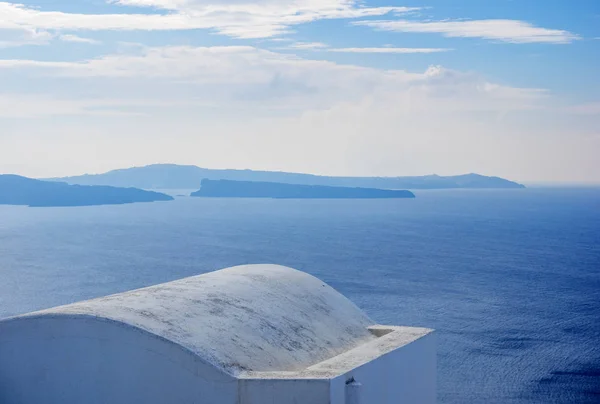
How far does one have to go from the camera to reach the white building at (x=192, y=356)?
9.95m

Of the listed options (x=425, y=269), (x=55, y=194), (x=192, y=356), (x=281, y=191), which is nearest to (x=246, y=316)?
(x=192, y=356)

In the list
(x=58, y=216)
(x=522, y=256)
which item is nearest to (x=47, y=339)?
(x=522, y=256)

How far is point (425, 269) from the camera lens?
2138 inches

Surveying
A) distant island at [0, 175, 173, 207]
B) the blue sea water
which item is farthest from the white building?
distant island at [0, 175, 173, 207]

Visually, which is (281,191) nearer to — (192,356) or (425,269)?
(425,269)

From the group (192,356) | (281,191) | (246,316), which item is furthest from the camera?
(281,191)

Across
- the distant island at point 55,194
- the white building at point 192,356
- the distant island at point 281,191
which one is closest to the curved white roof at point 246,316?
the white building at point 192,356

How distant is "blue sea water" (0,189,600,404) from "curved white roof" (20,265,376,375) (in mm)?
13686

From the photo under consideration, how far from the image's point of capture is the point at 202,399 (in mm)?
9977

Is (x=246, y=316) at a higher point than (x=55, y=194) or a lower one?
lower

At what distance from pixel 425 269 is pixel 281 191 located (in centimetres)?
11897

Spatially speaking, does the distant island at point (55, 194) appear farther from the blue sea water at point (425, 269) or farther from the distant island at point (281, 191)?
the blue sea water at point (425, 269)

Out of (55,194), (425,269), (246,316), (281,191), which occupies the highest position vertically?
(281,191)

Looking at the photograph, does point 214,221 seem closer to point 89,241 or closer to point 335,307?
point 89,241
